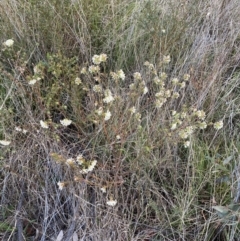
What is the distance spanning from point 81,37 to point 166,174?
67 cm

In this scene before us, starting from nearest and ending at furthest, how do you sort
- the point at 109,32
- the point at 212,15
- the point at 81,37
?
the point at 81,37
the point at 109,32
the point at 212,15

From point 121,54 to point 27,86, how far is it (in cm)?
44

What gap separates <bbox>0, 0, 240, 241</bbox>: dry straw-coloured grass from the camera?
1.17 meters

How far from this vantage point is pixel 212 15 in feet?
5.85

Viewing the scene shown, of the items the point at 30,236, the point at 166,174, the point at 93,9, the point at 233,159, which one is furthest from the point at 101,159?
the point at 93,9

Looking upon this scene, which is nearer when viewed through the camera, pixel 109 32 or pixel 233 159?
pixel 233 159

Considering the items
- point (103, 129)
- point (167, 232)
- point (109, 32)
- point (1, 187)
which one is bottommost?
point (167, 232)

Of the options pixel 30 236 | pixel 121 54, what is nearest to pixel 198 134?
pixel 121 54

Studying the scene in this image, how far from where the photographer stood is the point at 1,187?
1280 mm

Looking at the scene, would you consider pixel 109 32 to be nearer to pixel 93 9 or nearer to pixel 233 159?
pixel 93 9

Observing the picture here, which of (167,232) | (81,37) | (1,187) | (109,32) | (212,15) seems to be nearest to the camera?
(167,232)

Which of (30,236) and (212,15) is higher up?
(212,15)

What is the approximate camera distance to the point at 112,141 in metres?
1.25

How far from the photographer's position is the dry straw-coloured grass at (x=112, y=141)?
3.84 feet
